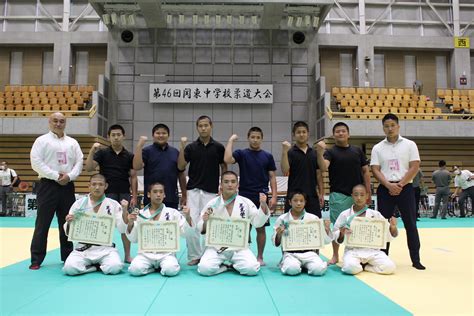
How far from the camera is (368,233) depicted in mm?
4609

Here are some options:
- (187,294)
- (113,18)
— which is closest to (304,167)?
(187,294)

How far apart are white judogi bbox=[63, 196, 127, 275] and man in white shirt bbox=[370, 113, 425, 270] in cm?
337

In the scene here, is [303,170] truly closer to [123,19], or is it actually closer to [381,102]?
[381,102]

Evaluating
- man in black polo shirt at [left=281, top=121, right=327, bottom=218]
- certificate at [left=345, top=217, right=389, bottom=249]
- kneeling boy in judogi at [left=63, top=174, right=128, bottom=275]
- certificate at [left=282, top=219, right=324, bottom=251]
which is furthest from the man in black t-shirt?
kneeling boy in judogi at [left=63, top=174, right=128, bottom=275]

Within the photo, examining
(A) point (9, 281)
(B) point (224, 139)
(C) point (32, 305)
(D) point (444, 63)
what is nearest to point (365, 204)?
(C) point (32, 305)

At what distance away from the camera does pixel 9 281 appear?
401cm

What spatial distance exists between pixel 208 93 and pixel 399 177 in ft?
39.5

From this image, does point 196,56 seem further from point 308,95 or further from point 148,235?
point 148,235

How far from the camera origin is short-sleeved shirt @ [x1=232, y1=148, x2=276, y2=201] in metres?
5.06

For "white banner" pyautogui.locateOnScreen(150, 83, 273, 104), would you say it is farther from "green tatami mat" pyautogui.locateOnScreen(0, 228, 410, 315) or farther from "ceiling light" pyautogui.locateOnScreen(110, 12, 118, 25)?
"green tatami mat" pyautogui.locateOnScreen(0, 228, 410, 315)

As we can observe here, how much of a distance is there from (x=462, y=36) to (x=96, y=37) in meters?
16.8

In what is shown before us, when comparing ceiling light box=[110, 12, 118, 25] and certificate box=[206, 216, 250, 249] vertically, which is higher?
ceiling light box=[110, 12, 118, 25]

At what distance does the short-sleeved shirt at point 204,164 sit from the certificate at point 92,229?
1153 mm

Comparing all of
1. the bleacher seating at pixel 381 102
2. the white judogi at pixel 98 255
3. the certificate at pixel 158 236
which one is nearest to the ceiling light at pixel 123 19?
the bleacher seating at pixel 381 102
